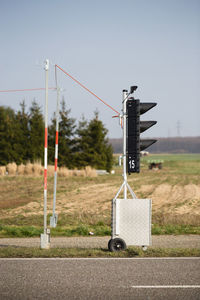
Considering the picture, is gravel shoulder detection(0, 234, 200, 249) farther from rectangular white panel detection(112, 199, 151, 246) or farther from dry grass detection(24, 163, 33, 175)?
dry grass detection(24, 163, 33, 175)

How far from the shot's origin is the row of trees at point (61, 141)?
55906mm

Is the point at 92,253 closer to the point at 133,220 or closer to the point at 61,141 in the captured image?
the point at 133,220

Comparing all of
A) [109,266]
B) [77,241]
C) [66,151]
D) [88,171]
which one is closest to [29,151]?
[66,151]

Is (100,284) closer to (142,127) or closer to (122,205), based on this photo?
(122,205)

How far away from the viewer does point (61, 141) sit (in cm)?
5725

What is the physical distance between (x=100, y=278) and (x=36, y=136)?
50.1 m

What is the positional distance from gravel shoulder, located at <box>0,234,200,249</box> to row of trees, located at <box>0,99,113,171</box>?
144 feet

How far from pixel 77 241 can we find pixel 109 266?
11.2ft

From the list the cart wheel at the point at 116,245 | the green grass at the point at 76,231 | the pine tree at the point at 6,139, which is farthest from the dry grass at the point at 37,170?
the cart wheel at the point at 116,245

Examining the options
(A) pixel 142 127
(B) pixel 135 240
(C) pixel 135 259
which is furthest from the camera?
(A) pixel 142 127

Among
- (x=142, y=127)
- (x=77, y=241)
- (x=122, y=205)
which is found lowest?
(x=77, y=241)

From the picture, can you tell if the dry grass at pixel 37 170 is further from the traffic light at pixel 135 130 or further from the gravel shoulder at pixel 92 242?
the traffic light at pixel 135 130

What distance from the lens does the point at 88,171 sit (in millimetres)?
45281

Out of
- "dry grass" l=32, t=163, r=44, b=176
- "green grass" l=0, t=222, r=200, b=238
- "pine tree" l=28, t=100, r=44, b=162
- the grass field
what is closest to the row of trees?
"pine tree" l=28, t=100, r=44, b=162
